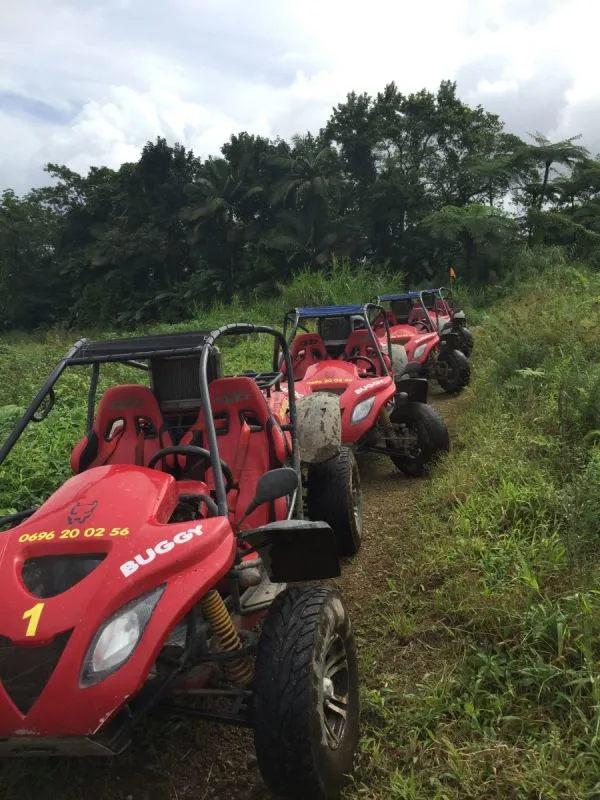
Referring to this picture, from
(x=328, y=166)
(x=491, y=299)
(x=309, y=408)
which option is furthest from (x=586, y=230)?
(x=309, y=408)

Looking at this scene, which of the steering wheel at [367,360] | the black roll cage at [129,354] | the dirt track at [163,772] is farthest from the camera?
the steering wheel at [367,360]

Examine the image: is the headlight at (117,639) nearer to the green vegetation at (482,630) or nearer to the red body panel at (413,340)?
the green vegetation at (482,630)

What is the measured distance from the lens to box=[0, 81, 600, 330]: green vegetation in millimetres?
21250

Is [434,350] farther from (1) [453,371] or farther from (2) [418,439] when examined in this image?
(2) [418,439]

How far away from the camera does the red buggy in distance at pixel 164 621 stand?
1654 millimetres

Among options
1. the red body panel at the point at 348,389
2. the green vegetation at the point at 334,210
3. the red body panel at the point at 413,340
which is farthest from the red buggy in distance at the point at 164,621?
the green vegetation at the point at 334,210

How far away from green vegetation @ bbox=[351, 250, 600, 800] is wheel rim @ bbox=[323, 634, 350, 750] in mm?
A: 229

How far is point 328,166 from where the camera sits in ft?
93.6

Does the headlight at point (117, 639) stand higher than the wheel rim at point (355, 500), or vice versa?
the headlight at point (117, 639)

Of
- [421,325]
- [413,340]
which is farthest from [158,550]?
[421,325]

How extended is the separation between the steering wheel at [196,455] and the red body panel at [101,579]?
1.25ft

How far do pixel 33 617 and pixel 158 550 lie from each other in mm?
383

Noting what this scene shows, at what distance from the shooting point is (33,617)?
5.67 ft

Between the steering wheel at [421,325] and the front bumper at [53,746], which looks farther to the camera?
the steering wheel at [421,325]
